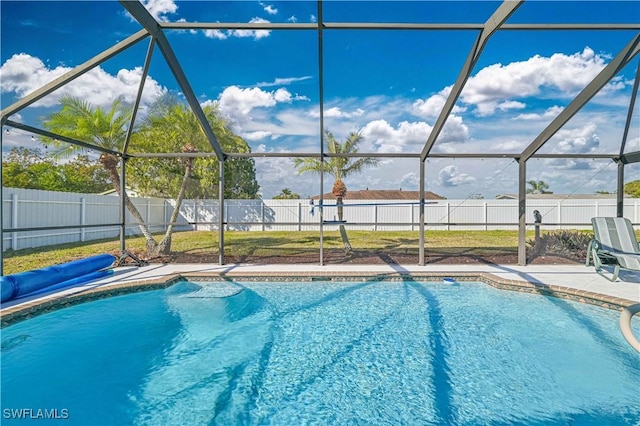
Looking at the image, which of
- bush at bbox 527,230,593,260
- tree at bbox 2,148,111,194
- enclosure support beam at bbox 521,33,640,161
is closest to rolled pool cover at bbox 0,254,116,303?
enclosure support beam at bbox 521,33,640,161

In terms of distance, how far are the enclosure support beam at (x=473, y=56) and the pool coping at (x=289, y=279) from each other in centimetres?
273

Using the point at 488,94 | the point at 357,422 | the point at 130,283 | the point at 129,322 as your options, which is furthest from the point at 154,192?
the point at 357,422

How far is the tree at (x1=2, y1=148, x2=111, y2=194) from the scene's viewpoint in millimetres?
19094

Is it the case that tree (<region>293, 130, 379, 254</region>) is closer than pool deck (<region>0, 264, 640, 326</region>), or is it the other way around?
pool deck (<region>0, 264, 640, 326</region>)

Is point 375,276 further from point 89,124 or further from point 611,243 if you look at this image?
point 89,124

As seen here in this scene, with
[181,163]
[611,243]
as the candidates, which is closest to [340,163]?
[611,243]

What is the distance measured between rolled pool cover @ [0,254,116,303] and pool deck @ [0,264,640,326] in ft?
0.48

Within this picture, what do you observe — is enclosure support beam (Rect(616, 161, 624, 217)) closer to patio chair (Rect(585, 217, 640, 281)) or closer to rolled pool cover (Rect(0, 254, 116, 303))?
patio chair (Rect(585, 217, 640, 281))

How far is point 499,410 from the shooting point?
2.82 metres

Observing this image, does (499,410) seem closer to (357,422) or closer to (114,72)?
(357,422)

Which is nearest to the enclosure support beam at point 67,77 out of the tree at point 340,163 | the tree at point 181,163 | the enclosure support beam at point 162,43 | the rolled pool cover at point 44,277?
the enclosure support beam at point 162,43

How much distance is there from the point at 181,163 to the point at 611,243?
1649 cm

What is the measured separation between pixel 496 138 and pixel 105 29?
36.9ft

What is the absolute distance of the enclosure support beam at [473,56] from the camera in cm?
427
